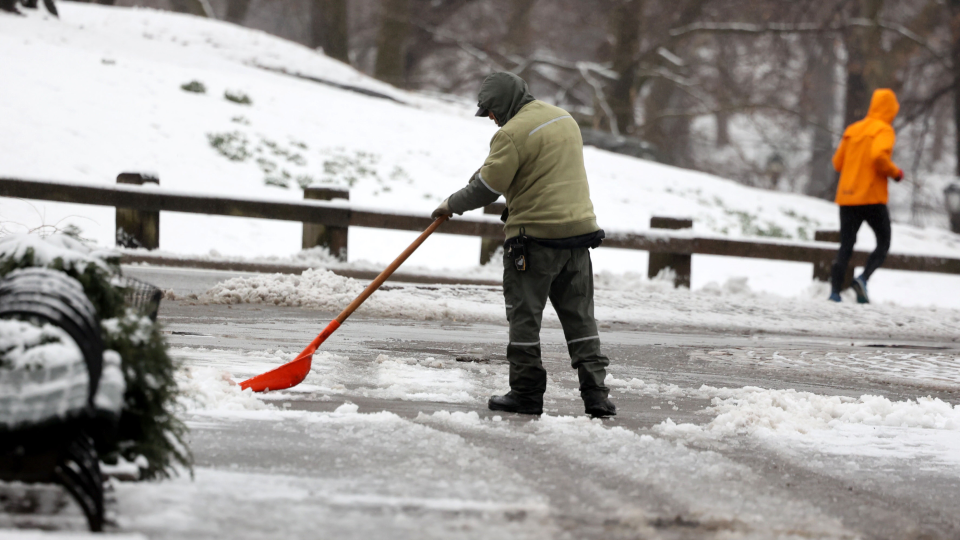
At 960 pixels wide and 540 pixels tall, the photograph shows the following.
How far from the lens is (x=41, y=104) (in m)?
13.1

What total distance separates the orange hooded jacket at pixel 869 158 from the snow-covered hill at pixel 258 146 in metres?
2.77

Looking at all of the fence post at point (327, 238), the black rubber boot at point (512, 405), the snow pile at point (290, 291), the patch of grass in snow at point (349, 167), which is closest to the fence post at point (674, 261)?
the fence post at point (327, 238)

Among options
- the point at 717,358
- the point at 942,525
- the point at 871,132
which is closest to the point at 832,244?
the point at 871,132

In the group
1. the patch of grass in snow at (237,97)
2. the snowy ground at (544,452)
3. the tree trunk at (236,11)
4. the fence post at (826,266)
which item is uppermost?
the tree trunk at (236,11)

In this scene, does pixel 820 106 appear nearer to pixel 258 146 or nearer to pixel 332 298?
pixel 258 146

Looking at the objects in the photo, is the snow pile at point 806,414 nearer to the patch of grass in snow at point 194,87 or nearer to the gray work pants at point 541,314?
the gray work pants at point 541,314

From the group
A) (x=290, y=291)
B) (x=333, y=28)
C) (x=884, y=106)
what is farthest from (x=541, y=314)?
(x=333, y=28)

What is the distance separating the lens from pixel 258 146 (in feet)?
46.9

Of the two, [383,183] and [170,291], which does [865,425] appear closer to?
[170,291]

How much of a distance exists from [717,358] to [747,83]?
21206 mm

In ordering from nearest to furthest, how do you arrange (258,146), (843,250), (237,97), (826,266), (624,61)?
(843,250)
(826,266)
(258,146)
(237,97)
(624,61)

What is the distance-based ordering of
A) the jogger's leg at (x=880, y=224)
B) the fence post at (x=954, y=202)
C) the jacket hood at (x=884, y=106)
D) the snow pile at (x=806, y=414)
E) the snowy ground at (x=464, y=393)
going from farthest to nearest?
the fence post at (x=954, y=202) → the jacket hood at (x=884, y=106) → the jogger's leg at (x=880, y=224) → the snow pile at (x=806, y=414) → the snowy ground at (x=464, y=393)

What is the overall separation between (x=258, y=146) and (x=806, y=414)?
11.1m

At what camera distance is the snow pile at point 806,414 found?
423 centimetres
